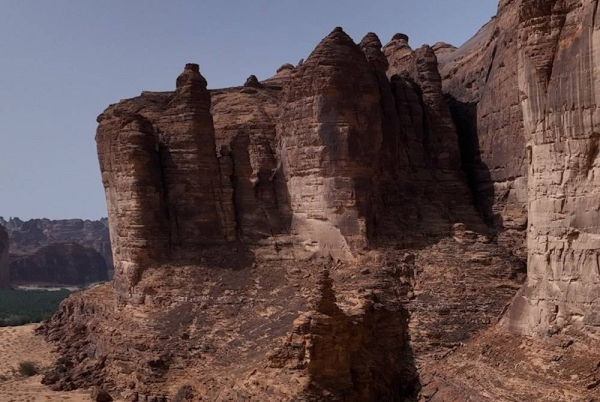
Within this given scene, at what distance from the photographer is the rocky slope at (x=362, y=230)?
63.3 ft

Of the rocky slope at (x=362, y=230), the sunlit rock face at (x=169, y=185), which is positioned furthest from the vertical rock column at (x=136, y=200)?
the rocky slope at (x=362, y=230)

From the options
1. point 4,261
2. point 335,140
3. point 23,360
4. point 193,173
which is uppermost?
point 335,140

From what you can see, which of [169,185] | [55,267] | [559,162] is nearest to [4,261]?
[55,267]

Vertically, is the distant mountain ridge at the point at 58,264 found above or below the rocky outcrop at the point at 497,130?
below

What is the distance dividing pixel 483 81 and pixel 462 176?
5868mm

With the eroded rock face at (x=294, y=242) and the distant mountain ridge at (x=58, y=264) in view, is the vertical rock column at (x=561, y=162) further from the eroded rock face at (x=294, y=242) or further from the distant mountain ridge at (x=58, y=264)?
the distant mountain ridge at (x=58, y=264)

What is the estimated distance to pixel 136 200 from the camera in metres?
31.8

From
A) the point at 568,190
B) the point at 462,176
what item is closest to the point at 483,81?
the point at 462,176

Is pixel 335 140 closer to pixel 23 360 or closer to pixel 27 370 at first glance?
pixel 27 370

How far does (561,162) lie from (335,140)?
39.2 ft

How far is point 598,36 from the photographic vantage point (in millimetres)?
18125

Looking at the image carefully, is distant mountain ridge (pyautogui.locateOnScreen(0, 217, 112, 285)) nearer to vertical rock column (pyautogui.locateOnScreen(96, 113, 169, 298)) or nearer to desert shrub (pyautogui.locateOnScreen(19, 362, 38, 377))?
desert shrub (pyautogui.locateOnScreen(19, 362, 38, 377))

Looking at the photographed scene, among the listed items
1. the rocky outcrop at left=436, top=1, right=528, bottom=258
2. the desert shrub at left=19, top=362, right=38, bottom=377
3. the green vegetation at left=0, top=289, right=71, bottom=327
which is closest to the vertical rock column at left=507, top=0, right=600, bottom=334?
the rocky outcrop at left=436, top=1, right=528, bottom=258

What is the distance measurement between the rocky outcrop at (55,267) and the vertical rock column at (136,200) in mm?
94682
